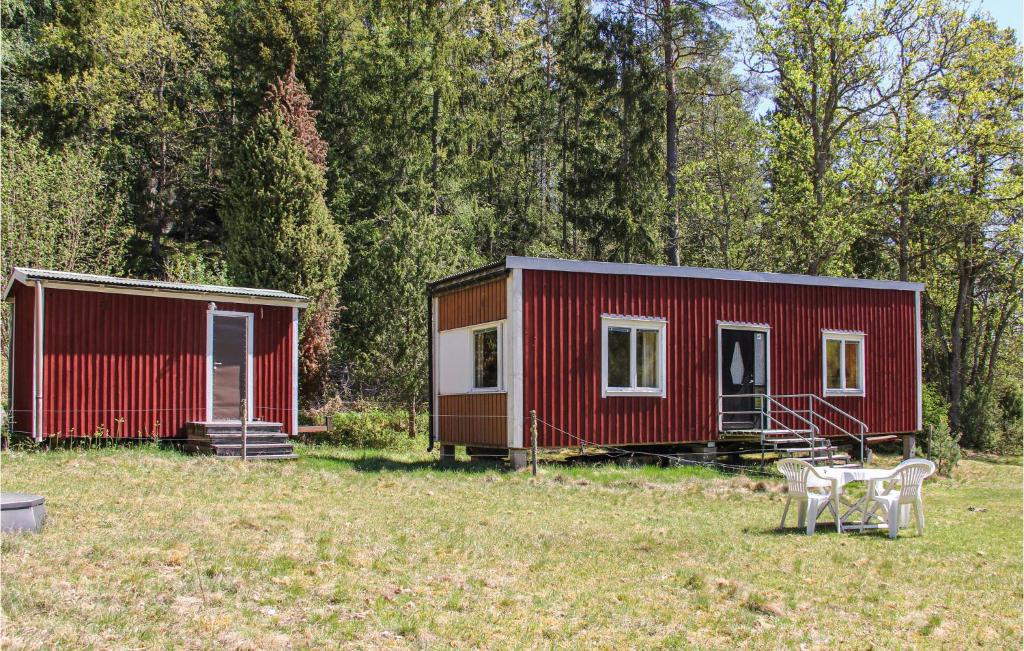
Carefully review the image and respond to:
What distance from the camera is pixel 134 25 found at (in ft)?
101

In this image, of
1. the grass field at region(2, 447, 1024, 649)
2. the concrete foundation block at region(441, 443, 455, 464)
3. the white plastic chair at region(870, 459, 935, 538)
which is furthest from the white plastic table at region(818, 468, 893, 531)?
the concrete foundation block at region(441, 443, 455, 464)

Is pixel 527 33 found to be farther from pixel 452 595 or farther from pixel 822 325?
pixel 452 595

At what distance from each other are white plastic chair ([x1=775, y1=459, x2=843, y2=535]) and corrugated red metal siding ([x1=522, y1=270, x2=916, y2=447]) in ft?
19.3

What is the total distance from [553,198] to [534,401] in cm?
2564

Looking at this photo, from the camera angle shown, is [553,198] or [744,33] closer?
[744,33]

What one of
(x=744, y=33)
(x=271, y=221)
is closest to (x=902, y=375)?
(x=744, y=33)

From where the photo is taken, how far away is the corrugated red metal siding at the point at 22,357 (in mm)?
15938

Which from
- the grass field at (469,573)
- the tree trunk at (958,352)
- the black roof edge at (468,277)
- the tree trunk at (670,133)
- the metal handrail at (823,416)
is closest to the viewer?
the grass field at (469,573)

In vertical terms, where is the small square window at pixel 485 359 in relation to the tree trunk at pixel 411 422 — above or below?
above

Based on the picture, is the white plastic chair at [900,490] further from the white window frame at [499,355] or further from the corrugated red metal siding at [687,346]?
the white window frame at [499,355]

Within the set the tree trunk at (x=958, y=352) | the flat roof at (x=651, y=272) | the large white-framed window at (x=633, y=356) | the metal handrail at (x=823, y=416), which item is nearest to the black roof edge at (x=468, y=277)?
the flat roof at (x=651, y=272)

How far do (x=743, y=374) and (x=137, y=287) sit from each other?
428 inches

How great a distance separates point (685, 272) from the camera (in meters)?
17.1

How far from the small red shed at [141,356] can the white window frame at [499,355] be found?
351cm
